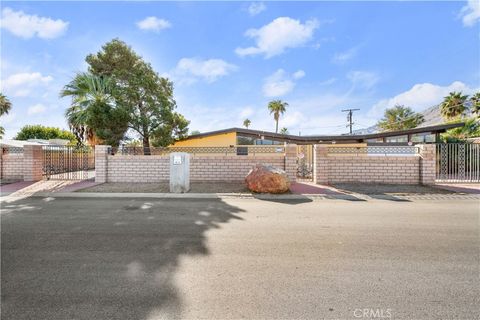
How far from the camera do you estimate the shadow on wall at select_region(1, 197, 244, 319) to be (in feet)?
A: 8.14

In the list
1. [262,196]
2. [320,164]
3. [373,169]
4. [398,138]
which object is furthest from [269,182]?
[398,138]

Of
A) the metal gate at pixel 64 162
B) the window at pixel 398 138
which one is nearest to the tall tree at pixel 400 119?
the window at pixel 398 138

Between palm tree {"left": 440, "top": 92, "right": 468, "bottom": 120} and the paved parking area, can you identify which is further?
palm tree {"left": 440, "top": 92, "right": 468, "bottom": 120}

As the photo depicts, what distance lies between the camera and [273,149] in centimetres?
1502

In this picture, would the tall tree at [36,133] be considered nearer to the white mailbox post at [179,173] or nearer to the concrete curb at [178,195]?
the concrete curb at [178,195]

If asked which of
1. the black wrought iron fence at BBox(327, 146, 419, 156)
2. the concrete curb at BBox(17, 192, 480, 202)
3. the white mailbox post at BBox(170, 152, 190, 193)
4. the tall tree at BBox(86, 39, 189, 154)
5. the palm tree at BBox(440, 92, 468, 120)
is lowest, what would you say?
the concrete curb at BBox(17, 192, 480, 202)

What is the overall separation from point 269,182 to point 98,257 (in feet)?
20.3

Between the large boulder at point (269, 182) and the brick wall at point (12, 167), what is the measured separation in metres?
12.2

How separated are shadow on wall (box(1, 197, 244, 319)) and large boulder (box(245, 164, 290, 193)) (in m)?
2.42

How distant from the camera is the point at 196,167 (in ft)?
38.8

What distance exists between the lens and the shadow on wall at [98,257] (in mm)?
2482

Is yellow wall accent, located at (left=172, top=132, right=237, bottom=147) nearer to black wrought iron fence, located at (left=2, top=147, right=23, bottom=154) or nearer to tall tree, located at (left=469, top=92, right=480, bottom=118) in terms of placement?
black wrought iron fence, located at (left=2, top=147, right=23, bottom=154)

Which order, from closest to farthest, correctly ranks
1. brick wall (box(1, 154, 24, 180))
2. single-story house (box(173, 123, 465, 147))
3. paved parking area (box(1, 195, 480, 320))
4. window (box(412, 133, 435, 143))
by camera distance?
paved parking area (box(1, 195, 480, 320)), brick wall (box(1, 154, 24, 180)), single-story house (box(173, 123, 465, 147)), window (box(412, 133, 435, 143))

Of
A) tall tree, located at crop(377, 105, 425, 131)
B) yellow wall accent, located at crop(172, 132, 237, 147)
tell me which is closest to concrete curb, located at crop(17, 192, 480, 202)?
yellow wall accent, located at crop(172, 132, 237, 147)
